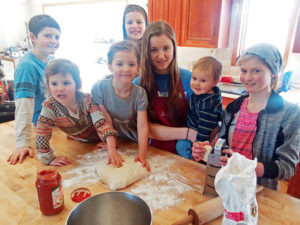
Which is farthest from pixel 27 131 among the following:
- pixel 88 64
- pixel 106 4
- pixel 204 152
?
pixel 88 64

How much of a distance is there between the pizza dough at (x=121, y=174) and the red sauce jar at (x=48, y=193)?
0.20 meters

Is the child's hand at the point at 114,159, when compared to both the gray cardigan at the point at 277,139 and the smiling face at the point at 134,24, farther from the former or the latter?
the smiling face at the point at 134,24

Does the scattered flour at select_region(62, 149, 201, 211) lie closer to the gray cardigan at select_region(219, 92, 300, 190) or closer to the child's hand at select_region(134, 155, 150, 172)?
the child's hand at select_region(134, 155, 150, 172)

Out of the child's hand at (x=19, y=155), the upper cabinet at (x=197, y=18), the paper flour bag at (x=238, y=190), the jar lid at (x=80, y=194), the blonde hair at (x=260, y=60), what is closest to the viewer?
the paper flour bag at (x=238, y=190)

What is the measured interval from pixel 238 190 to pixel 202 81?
70 centimetres

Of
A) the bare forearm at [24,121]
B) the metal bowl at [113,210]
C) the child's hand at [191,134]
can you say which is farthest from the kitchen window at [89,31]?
the metal bowl at [113,210]

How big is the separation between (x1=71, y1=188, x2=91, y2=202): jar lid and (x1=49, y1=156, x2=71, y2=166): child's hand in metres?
0.21

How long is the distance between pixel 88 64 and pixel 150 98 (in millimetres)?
3573

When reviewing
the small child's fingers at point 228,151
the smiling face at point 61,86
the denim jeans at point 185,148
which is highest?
the smiling face at point 61,86

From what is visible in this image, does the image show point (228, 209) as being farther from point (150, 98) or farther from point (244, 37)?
point (244, 37)

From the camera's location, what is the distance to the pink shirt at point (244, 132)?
95 centimetres

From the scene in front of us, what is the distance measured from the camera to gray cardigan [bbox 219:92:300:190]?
32.9 inches

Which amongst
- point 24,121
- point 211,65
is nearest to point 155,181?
point 211,65

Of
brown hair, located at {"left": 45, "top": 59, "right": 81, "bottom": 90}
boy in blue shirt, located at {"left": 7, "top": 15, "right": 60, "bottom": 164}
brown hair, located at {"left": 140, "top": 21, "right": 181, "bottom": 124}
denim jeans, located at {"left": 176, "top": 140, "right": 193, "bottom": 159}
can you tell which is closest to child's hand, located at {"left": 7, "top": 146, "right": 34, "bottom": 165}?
boy in blue shirt, located at {"left": 7, "top": 15, "right": 60, "bottom": 164}
